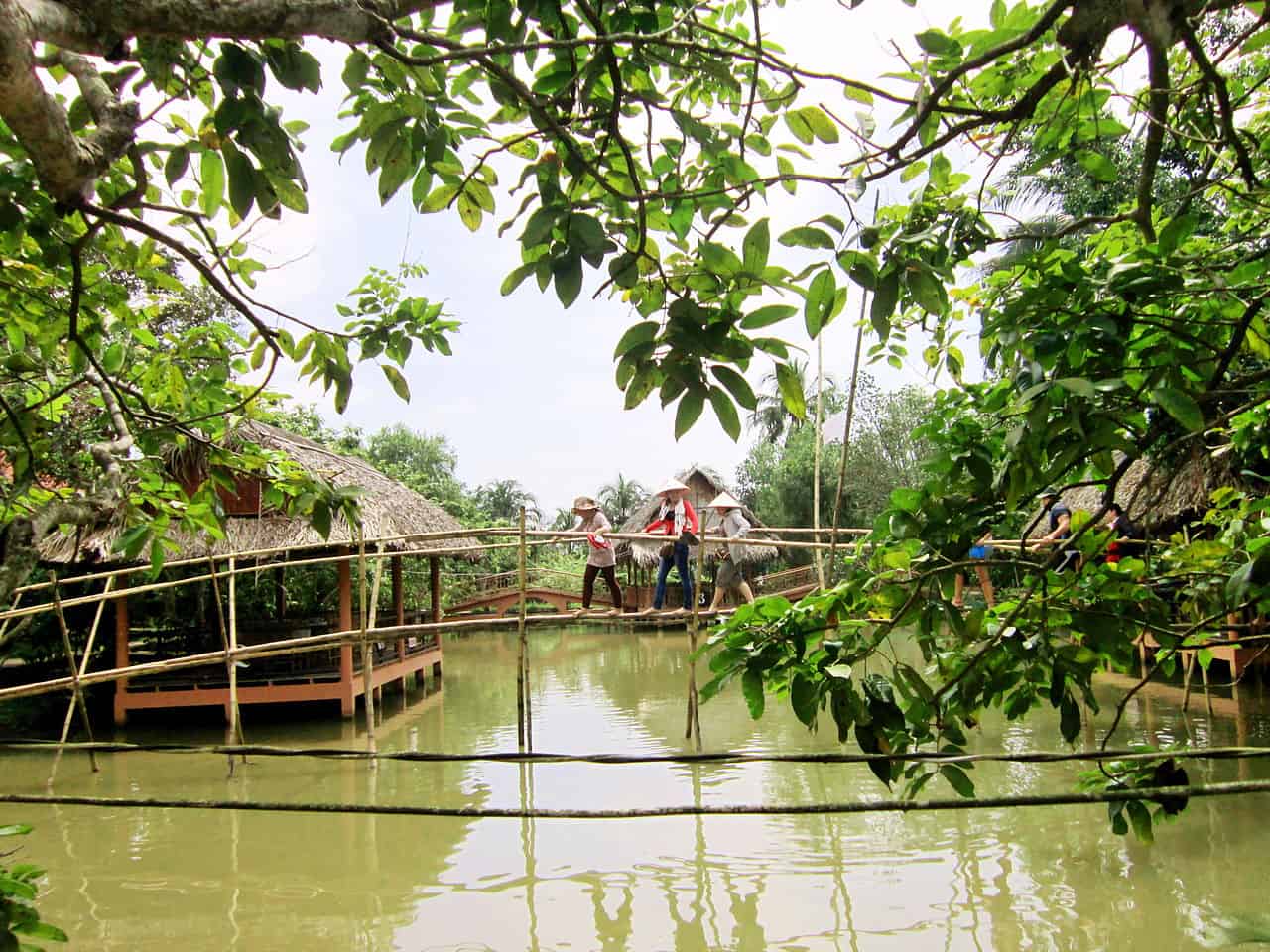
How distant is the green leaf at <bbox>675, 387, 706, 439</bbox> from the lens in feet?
4.29

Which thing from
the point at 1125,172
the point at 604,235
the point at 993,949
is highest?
the point at 1125,172

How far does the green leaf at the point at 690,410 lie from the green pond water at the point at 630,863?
124 inches

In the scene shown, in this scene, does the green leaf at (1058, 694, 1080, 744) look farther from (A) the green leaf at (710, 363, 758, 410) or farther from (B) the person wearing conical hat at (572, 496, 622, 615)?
(B) the person wearing conical hat at (572, 496, 622, 615)

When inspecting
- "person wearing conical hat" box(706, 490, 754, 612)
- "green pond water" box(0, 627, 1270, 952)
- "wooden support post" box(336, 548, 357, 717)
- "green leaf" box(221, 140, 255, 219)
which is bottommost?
"green pond water" box(0, 627, 1270, 952)

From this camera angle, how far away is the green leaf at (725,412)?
4.28 ft

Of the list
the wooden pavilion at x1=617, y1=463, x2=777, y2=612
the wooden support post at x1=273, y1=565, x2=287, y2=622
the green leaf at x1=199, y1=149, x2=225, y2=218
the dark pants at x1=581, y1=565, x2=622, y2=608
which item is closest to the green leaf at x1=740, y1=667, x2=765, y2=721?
the green leaf at x1=199, y1=149, x2=225, y2=218

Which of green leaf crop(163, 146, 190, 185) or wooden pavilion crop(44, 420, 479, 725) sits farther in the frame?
wooden pavilion crop(44, 420, 479, 725)

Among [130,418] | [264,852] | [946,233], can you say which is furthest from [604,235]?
[264,852]

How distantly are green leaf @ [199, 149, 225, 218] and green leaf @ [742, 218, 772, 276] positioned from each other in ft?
3.01

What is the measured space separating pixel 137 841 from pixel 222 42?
526 cm

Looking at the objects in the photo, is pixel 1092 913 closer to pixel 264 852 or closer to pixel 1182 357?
pixel 1182 357

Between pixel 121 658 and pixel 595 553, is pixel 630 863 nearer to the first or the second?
pixel 595 553

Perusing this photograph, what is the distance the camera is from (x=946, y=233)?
1.93 metres

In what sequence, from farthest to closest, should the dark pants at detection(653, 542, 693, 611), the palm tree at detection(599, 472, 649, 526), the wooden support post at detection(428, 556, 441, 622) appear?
the palm tree at detection(599, 472, 649, 526), the wooden support post at detection(428, 556, 441, 622), the dark pants at detection(653, 542, 693, 611)
